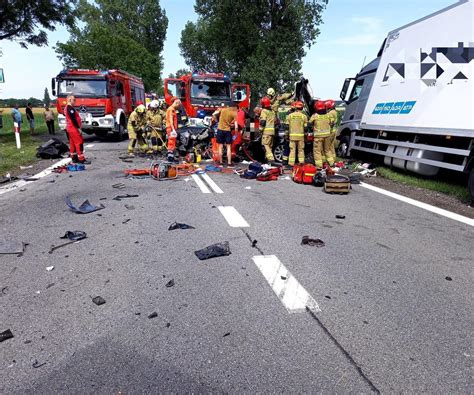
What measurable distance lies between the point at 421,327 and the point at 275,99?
9.79 m

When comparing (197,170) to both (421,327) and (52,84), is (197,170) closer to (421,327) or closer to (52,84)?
(421,327)

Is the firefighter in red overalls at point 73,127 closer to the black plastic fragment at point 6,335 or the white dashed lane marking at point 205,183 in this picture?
the white dashed lane marking at point 205,183

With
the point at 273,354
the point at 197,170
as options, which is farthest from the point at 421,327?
the point at 197,170

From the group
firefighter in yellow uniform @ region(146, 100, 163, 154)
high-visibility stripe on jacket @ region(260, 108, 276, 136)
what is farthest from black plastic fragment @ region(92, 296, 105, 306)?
firefighter in yellow uniform @ region(146, 100, 163, 154)

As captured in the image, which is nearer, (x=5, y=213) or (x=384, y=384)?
(x=384, y=384)

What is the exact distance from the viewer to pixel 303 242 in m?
4.41

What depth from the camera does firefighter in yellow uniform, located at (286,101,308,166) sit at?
9773mm

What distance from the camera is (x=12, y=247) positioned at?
420 centimetres

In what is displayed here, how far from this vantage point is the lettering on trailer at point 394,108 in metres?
8.47

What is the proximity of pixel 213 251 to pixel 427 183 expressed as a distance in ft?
20.9

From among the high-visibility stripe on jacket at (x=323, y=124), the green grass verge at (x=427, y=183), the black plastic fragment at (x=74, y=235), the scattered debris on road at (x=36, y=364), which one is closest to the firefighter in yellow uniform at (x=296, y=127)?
the high-visibility stripe on jacket at (x=323, y=124)

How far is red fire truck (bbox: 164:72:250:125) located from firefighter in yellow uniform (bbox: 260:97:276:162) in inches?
185

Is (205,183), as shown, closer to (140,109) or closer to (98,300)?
(140,109)

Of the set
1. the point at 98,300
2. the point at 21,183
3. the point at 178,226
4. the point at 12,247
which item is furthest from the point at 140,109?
the point at 98,300
